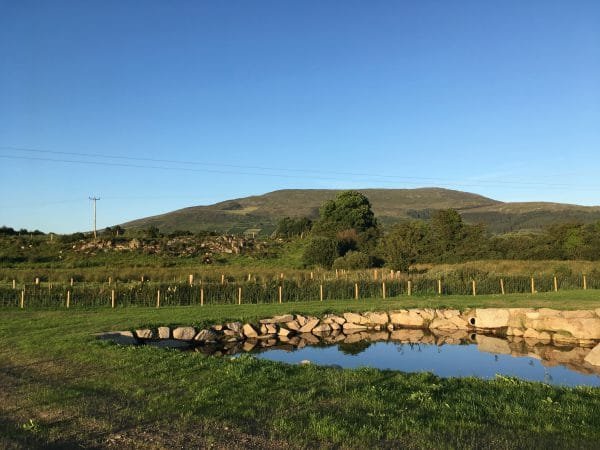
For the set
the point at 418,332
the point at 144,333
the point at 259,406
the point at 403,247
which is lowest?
the point at 418,332

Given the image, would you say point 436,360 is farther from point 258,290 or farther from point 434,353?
point 258,290

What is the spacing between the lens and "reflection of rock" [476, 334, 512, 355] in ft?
50.6

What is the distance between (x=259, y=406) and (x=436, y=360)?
8.57 metres

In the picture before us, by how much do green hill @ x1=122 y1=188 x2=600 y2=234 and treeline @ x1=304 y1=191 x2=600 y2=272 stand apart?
52.4 metres

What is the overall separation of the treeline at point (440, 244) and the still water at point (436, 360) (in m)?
21.8

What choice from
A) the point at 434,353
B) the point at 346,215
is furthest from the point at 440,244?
the point at 434,353

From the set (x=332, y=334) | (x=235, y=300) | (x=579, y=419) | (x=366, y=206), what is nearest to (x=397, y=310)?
(x=332, y=334)

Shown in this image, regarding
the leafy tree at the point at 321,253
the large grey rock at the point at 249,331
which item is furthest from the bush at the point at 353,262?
the large grey rock at the point at 249,331

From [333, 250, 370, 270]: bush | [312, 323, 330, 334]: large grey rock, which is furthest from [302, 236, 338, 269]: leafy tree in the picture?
[312, 323, 330, 334]: large grey rock

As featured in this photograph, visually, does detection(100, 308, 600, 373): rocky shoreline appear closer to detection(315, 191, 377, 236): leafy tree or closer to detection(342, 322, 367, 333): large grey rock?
detection(342, 322, 367, 333): large grey rock

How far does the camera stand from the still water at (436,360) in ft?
39.5

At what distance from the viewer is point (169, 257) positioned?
5069 cm

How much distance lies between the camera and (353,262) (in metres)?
40.7

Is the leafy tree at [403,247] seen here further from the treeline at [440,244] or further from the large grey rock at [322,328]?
the large grey rock at [322,328]
